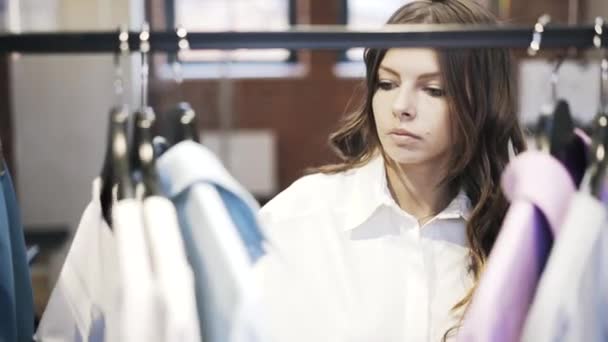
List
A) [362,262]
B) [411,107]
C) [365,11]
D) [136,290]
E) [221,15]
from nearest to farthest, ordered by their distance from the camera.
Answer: [136,290] < [411,107] < [362,262] < [221,15] < [365,11]

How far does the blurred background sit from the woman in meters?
1.78

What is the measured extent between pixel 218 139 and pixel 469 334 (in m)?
3.22

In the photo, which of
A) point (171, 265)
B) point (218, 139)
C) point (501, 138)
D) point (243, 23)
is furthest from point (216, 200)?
point (243, 23)

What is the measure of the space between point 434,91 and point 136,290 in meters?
0.49

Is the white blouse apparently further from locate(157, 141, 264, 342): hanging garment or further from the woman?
locate(157, 141, 264, 342): hanging garment

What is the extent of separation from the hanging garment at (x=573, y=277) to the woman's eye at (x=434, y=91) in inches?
13.8

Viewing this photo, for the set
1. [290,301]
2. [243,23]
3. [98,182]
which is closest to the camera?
[98,182]

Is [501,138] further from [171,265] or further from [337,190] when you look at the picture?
[171,265]

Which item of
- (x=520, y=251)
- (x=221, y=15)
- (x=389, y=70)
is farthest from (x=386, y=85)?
(x=221, y=15)

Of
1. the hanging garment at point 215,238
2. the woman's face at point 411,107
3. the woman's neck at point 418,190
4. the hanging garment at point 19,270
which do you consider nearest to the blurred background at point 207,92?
the woman's neck at point 418,190

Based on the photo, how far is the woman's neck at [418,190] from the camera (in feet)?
3.76

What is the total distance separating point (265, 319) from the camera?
0.68 m

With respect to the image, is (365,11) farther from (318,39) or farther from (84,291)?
(84,291)

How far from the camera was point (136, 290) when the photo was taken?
63 cm
